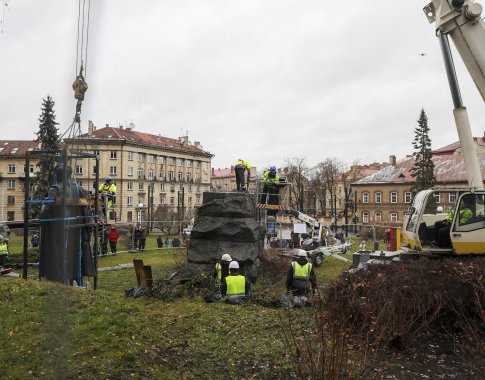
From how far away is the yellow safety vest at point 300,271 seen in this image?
33.6ft

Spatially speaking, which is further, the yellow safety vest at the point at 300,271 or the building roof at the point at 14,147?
the building roof at the point at 14,147

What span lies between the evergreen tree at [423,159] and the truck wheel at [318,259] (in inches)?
1557

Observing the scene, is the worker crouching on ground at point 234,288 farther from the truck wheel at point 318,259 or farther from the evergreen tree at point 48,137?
the truck wheel at point 318,259

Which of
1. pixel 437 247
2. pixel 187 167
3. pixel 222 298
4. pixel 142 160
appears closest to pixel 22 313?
pixel 222 298

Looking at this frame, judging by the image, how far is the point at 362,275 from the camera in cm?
875

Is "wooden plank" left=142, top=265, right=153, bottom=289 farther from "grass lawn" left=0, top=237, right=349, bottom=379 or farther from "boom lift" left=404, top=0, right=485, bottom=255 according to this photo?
"boom lift" left=404, top=0, right=485, bottom=255

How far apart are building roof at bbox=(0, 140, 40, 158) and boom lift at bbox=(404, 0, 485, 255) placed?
245ft

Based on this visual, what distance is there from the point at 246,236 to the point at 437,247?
16.8ft

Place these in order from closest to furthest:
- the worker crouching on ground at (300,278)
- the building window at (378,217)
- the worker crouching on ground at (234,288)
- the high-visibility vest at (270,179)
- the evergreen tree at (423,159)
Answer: the worker crouching on ground at (234,288) → the worker crouching on ground at (300,278) → the high-visibility vest at (270,179) → the evergreen tree at (423,159) → the building window at (378,217)

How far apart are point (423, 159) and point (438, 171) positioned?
9244 mm

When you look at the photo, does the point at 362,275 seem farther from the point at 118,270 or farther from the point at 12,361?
the point at 118,270

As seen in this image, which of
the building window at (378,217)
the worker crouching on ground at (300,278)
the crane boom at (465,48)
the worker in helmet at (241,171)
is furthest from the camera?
the building window at (378,217)

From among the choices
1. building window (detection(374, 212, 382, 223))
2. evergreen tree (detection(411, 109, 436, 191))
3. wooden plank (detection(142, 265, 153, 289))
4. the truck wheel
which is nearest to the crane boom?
wooden plank (detection(142, 265, 153, 289))

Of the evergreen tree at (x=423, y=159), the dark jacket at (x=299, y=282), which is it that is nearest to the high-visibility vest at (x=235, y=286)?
the dark jacket at (x=299, y=282)
